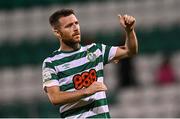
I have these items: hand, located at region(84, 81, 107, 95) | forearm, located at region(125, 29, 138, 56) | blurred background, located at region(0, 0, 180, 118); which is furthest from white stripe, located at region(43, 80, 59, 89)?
blurred background, located at region(0, 0, 180, 118)

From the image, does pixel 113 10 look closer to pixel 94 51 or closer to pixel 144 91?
pixel 144 91

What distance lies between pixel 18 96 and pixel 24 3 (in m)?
2.14

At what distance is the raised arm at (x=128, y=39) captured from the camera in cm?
490

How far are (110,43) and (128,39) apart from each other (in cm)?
838

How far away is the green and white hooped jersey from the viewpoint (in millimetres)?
4875

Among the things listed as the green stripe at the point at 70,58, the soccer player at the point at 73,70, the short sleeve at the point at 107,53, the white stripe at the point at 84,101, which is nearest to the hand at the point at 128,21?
the soccer player at the point at 73,70

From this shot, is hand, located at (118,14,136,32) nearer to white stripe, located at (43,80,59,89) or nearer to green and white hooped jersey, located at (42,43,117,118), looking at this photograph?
green and white hooped jersey, located at (42,43,117,118)

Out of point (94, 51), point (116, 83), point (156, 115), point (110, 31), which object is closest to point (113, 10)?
point (110, 31)

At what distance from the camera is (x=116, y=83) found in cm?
1302

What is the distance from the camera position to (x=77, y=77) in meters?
4.88

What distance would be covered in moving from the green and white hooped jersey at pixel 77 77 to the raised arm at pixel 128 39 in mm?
252

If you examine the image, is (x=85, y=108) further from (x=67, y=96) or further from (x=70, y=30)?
(x=70, y=30)

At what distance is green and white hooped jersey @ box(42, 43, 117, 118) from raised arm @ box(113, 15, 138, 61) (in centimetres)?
25

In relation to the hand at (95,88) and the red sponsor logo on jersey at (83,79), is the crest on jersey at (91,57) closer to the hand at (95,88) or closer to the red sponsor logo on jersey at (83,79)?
the red sponsor logo on jersey at (83,79)
